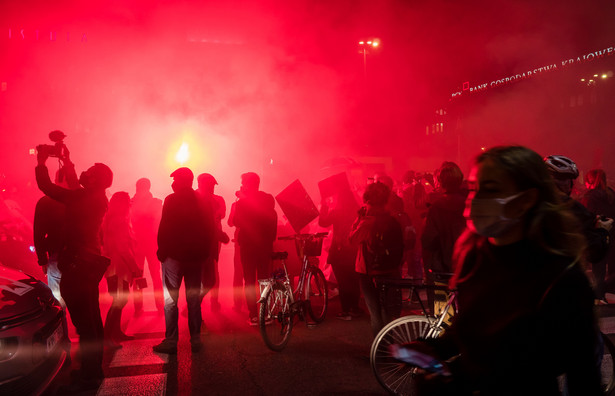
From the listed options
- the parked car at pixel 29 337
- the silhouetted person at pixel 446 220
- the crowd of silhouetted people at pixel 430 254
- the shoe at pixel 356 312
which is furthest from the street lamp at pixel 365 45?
the parked car at pixel 29 337

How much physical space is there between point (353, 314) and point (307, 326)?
31.0 inches

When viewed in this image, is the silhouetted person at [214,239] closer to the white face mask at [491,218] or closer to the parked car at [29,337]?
the parked car at [29,337]

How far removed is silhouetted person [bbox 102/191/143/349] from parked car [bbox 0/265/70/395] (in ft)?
5.36

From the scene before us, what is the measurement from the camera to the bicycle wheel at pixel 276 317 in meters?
4.91

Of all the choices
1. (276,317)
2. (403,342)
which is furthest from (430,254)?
(403,342)

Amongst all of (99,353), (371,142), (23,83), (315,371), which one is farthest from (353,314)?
(23,83)

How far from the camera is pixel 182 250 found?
191 inches

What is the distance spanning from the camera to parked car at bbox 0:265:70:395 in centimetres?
300

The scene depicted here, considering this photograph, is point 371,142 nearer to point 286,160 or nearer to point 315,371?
point 286,160

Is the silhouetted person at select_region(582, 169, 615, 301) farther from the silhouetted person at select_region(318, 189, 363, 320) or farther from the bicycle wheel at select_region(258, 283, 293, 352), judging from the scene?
the bicycle wheel at select_region(258, 283, 293, 352)

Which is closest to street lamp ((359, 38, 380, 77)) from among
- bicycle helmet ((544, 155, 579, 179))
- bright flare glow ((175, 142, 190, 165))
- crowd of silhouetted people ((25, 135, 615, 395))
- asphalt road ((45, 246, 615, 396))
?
bright flare glow ((175, 142, 190, 165))

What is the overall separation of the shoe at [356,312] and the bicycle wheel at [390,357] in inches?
102

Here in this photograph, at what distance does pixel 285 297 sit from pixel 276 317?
31 centimetres

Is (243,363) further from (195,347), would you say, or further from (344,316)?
(344,316)
